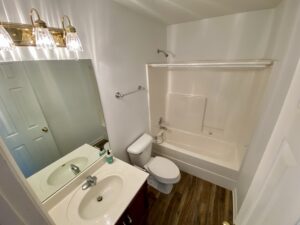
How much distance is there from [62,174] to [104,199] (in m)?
0.41

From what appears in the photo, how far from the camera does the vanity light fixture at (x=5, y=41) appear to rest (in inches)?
26.5

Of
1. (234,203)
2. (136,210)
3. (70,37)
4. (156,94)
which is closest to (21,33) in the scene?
(70,37)

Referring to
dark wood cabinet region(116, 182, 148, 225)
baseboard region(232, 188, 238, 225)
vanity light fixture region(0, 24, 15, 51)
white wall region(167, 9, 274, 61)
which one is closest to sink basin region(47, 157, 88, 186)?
dark wood cabinet region(116, 182, 148, 225)

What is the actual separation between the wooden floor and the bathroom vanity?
46 cm

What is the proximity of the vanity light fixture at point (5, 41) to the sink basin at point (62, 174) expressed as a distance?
86cm

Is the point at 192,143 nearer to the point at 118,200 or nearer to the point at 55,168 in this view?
the point at 118,200

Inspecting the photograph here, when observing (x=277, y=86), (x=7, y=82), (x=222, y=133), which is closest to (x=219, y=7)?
(x=277, y=86)

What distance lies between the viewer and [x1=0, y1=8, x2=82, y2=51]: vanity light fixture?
2.31 ft

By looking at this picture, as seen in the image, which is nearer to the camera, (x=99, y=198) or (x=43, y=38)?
(x=43, y=38)

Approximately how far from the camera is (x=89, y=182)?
1.15 metres

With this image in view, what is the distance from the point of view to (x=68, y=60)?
3.36ft

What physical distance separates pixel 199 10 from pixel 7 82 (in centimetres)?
189

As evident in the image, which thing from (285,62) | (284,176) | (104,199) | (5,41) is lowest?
(104,199)

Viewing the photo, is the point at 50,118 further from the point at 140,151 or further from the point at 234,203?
the point at 234,203
